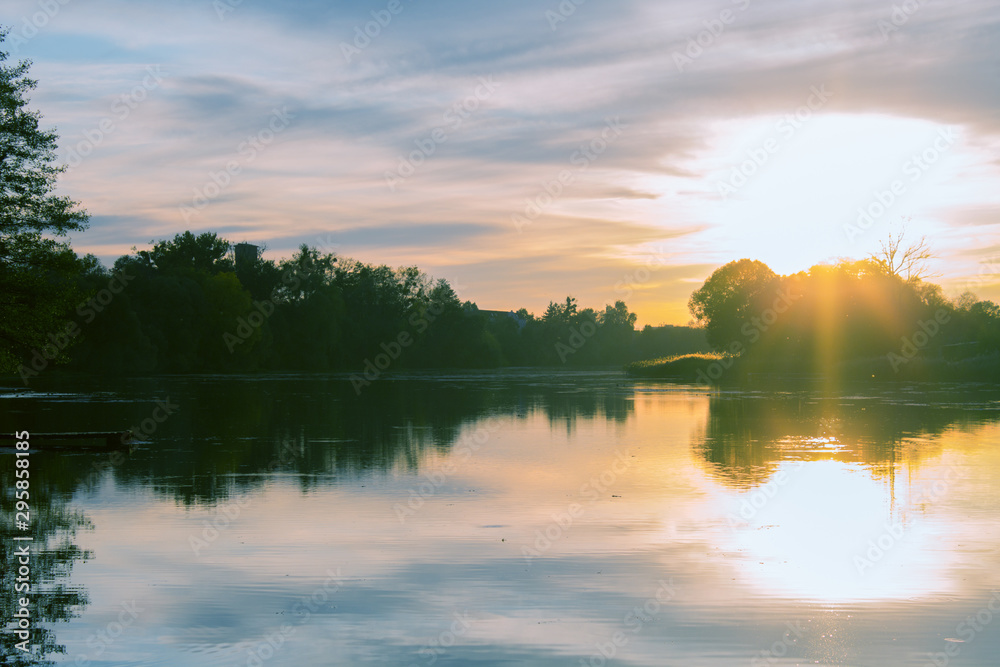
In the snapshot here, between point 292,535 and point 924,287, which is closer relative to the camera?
point 292,535

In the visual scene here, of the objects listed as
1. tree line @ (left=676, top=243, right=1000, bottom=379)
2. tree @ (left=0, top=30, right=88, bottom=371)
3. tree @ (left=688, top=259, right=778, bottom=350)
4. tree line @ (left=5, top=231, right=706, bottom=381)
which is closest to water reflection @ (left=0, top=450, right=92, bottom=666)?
tree @ (left=0, top=30, right=88, bottom=371)

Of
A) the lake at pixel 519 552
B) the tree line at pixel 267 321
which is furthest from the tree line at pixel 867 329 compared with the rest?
the lake at pixel 519 552

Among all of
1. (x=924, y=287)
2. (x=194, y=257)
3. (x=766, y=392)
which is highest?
(x=194, y=257)

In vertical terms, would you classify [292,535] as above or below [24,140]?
below

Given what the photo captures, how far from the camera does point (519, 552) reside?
9.79 metres

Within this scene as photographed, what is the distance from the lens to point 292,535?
10.6 metres

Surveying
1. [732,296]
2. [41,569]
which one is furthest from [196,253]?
[41,569]

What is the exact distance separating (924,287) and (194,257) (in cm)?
8431

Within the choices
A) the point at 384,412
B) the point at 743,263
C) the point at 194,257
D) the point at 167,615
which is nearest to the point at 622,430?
the point at 384,412

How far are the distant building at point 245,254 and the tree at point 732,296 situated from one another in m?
59.4

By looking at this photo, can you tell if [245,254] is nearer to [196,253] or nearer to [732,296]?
[196,253]

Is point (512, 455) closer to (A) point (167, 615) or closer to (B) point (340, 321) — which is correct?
(A) point (167, 615)

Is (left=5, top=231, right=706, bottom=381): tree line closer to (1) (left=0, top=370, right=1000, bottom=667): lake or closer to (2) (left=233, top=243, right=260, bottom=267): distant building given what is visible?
(2) (left=233, top=243, right=260, bottom=267): distant building

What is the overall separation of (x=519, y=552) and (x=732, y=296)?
309 feet
